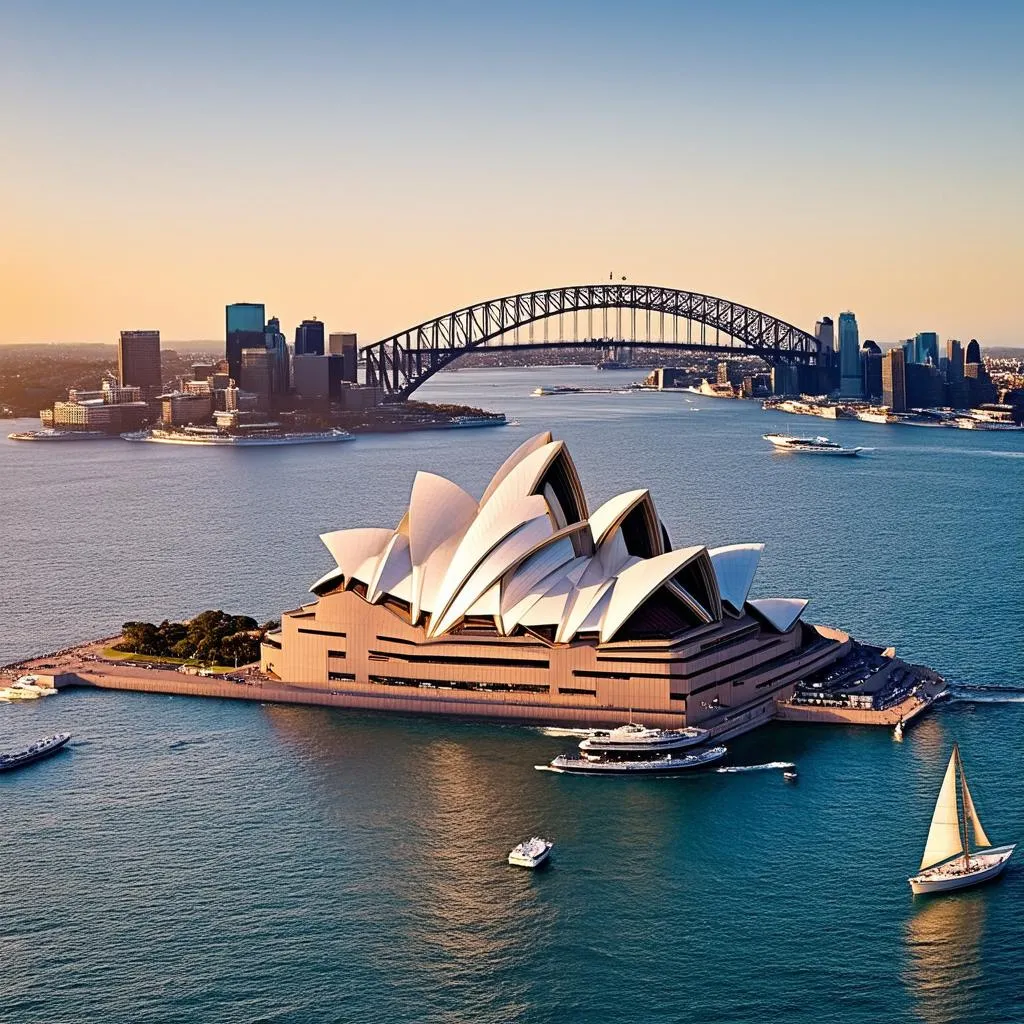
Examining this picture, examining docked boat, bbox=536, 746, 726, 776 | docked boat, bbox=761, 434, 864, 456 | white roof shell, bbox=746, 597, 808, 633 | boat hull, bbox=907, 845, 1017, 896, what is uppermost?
docked boat, bbox=761, 434, 864, 456

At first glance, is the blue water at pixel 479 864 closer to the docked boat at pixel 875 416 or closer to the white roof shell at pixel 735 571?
the white roof shell at pixel 735 571

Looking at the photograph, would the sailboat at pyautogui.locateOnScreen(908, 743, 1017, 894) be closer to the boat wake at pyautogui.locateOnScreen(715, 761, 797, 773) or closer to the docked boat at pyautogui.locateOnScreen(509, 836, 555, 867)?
the boat wake at pyautogui.locateOnScreen(715, 761, 797, 773)

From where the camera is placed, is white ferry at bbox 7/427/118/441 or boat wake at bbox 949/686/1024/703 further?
white ferry at bbox 7/427/118/441

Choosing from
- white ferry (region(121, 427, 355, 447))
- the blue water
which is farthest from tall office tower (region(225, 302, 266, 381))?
the blue water

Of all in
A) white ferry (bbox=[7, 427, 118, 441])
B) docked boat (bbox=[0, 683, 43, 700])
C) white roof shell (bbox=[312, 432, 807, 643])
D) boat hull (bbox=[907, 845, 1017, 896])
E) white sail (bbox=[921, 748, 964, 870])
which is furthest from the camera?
white ferry (bbox=[7, 427, 118, 441])

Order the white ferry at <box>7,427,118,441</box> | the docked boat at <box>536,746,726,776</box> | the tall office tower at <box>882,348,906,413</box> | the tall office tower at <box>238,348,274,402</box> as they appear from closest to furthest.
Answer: the docked boat at <box>536,746,726,776</box> → the white ferry at <box>7,427,118,441</box> → the tall office tower at <box>238,348,274,402</box> → the tall office tower at <box>882,348,906,413</box>

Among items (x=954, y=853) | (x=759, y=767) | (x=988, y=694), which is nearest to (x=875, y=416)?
(x=988, y=694)

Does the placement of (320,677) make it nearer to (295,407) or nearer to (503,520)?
(503,520)
